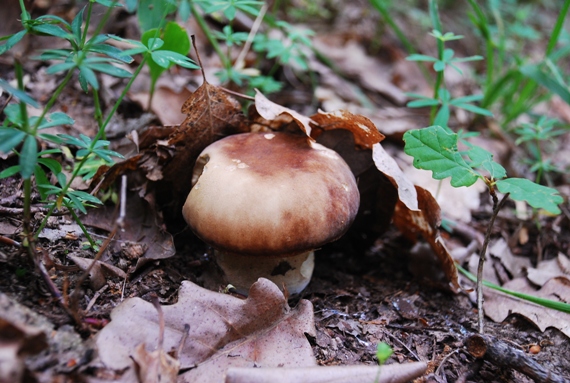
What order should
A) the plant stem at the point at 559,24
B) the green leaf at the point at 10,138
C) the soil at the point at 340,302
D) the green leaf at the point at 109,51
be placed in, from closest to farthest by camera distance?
1. the green leaf at the point at 10,138
2. the soil at the point at 340,302
3. the green leaf at the point at 109,51
4. the plant stem at the point at 559,24

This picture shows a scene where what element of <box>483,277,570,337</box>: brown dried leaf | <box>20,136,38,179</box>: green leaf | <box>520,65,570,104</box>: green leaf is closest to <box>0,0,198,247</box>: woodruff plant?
<box>20,136,38,179</box>: green leaf

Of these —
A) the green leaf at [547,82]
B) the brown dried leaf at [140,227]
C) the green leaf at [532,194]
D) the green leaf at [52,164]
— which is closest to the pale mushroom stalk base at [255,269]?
the brown dried leaf at [140,227]

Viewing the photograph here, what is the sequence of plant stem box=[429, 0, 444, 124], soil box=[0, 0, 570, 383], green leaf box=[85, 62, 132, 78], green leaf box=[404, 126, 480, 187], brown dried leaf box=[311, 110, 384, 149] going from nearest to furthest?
1. green leaf box=[85, 62, 132, 78]
2. soil box=[0, 0, 570, 383]
3. green leaf box=[404, 126, 480, 187]
4. brown dried leaf box=[311, 110, 384, 149]
5. plant stem box=[429, 0, 444, 124]

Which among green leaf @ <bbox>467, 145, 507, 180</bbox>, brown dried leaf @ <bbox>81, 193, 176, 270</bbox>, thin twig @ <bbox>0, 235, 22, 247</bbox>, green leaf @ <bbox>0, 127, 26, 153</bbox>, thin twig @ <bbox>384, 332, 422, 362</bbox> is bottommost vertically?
thin twig @ <bbox>384, 332, 422, 362</bbox>

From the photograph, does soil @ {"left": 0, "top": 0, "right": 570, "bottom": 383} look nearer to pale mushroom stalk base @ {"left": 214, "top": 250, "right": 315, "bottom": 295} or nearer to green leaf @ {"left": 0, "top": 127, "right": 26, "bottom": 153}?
pale mushroom stalk base @ {"left": 214, "top": 250, "right": 315, "bottom": 295}

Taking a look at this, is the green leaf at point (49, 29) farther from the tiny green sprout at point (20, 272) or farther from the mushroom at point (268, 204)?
the tiny green sprout at point (20, 272)

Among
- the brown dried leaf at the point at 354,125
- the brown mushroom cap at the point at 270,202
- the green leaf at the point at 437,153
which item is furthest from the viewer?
the brown dried leaf at the point at 354,125
